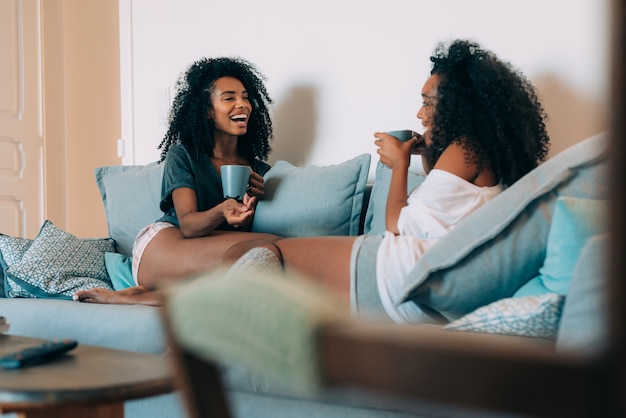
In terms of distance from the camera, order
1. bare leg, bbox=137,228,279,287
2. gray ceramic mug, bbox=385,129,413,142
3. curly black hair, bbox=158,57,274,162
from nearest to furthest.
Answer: gray ceramic mug, bbox=385,129,413,142, bare leg, bbox=137,228,279,287, curly black hair, bbox=158,57,274,162

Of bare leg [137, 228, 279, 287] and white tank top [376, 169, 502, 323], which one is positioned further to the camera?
bare leg [137, 228, 279, 287]

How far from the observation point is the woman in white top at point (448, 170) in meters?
1.67

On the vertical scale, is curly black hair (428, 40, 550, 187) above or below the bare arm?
above

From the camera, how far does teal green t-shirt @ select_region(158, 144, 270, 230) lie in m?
2.44

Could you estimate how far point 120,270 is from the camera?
2.52m

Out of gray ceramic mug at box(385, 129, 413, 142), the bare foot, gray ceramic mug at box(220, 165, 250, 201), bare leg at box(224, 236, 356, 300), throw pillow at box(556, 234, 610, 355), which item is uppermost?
gray ceramic mug at box(385, 129, 413, 142)

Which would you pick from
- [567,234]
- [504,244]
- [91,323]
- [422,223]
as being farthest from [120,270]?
[567,234]

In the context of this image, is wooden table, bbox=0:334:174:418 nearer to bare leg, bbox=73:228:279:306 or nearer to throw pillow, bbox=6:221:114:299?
bare leg, bbox=73:228:279:306

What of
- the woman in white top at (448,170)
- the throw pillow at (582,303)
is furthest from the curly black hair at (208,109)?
the throw pillow at (582,303)

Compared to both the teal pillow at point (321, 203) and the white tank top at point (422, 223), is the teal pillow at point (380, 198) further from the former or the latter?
the white tank top at point (422, 223)

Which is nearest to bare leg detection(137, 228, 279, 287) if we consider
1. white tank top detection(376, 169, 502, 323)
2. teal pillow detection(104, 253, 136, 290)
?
teal pillow detection(104, 253, 136, 290)

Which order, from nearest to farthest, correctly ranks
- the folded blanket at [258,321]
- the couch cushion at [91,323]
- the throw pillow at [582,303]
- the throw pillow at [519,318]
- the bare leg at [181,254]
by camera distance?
the folded blanket at [258,321] < the throw pillow at [582,303] < the throw pillow at [519,318] < the couch cushion at [91,323] < the bare leg at [181,254]

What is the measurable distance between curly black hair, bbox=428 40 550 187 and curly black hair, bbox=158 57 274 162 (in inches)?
38.9

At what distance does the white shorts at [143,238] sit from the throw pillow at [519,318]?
1.39m
